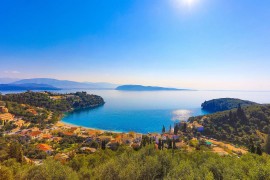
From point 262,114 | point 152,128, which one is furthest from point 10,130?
point 262,114

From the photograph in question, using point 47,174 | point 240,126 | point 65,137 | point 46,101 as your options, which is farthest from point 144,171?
point 46,101

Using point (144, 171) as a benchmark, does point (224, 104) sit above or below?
below

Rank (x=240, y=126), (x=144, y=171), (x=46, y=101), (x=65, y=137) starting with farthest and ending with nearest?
1. (x=46, y=101)
2. (x=240, y=126)
3. (x=65, y=137)
4. (x=144, y=171)

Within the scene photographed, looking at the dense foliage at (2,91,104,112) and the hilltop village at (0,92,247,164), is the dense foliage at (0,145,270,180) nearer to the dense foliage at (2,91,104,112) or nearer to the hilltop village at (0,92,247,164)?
the hilltop village at (0,92,247,164)

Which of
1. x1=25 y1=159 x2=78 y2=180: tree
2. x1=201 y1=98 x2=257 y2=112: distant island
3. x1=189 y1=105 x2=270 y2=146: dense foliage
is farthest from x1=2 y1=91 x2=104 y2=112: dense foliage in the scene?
x1=201 y1=98 x2=257 y2=112: distant island

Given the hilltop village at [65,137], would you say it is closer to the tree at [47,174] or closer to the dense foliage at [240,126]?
the dense foliage at [240,126]

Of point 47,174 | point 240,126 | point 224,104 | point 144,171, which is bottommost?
point 240,126

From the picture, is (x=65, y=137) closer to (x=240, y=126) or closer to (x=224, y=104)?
(x=240, y=126)
